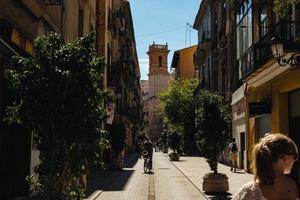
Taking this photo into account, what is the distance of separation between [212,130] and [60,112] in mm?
9018

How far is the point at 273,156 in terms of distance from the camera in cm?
350

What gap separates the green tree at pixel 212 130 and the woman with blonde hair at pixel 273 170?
12.8m

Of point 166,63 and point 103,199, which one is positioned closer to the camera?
point 103,199

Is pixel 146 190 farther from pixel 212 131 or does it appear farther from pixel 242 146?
pixel 242 146

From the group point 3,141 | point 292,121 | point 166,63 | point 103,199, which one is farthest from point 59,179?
point 166,63

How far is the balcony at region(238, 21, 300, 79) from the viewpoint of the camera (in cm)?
1549

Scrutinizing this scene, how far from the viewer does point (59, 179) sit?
8.22 metres

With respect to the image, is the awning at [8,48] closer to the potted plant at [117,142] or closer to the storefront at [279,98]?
the storefront at [279,98]

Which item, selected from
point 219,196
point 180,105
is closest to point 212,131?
point 219,196

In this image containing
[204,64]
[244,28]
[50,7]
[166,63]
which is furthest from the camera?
[166,63]

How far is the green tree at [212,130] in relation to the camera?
16.6 metres

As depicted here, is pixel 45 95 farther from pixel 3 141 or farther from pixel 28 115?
pixel 3 141

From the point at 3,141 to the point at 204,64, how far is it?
130 feet

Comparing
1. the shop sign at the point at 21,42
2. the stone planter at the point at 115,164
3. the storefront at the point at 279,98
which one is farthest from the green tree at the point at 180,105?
the shop sign at the point at 21,42
